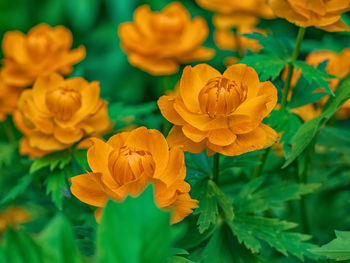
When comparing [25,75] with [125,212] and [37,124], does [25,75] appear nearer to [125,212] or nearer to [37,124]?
[37,124]

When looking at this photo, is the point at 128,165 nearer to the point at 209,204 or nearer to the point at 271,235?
A: the point at 209,204

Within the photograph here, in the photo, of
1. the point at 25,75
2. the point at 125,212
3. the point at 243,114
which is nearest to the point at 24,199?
the point at 25,75

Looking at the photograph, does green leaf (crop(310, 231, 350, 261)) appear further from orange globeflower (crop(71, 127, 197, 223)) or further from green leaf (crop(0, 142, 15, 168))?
green leaf (crop(0, 142, 15, 168))

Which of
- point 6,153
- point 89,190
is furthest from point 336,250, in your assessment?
point 6,153

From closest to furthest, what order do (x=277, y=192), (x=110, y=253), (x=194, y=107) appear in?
(x=110, y=253) → (x=194, y=107) → (x=277, y=192)

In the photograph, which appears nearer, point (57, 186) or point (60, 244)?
point (60, 244)

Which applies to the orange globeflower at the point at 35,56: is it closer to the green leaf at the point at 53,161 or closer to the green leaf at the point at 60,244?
the green leaf at the point at 53,161

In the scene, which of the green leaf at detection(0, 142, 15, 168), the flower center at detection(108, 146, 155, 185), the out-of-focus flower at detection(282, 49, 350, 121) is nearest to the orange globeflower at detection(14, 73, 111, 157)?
the green leaf at detection(0, 142, 15, 168)

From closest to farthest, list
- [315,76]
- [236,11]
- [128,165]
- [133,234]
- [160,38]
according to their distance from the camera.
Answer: [133,234]
[128,165]
[315,76]
[160,38]
[236,11]
